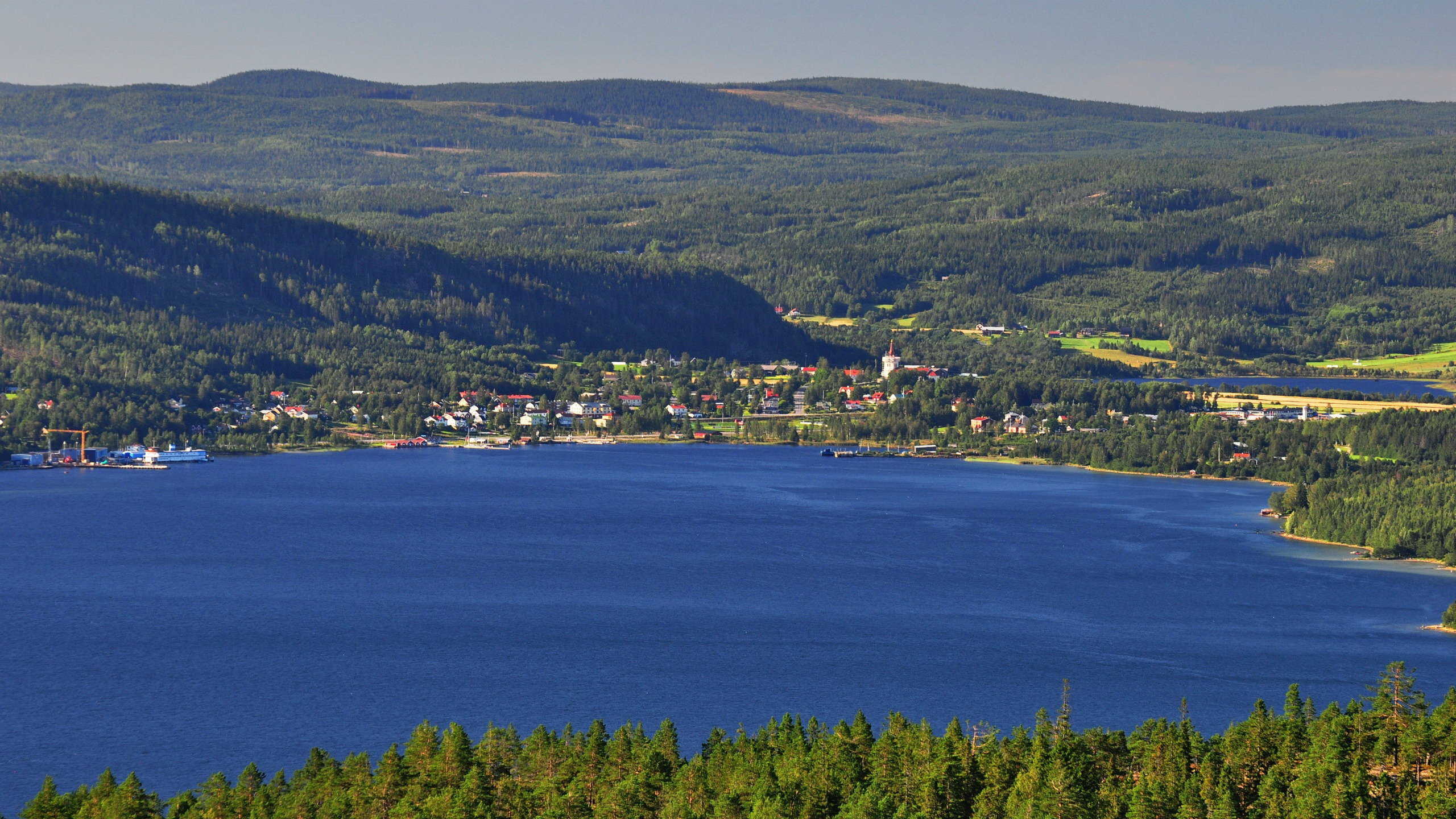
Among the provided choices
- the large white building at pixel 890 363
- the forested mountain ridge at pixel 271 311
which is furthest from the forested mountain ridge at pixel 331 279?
the large white building at pixel 890 363

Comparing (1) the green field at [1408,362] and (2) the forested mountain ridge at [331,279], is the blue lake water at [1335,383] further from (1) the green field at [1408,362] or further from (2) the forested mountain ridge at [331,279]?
(2) the forested mountain ridge at [331,279]

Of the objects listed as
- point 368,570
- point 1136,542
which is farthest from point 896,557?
point 368,570

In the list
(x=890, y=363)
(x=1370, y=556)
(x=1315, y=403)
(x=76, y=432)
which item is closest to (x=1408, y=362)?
(x=890, y=363)

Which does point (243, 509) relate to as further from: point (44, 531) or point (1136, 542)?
point (1136, 542)

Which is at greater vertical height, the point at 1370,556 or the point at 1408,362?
the point at 1408,362

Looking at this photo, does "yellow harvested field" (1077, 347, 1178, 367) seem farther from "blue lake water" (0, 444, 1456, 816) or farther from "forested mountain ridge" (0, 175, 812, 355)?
"blue lake water" (0, 444, 1456, 816)

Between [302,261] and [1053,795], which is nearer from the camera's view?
[1053,795]

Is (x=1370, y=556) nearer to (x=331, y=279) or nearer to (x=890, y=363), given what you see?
(x=890, y=363)
